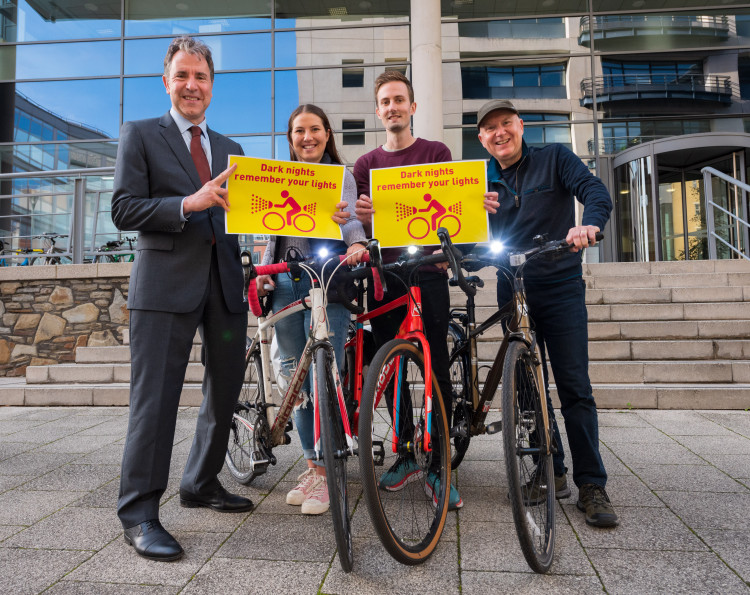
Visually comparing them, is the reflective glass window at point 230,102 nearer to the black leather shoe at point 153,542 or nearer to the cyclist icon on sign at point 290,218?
the cyclist icon on sign at point 290,218

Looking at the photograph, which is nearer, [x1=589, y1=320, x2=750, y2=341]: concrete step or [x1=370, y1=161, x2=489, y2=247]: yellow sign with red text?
[x1=370, y1=161, x2=489, y2=247]: yellow sign with red text

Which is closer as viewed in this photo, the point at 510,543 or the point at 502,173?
the point at 510,543

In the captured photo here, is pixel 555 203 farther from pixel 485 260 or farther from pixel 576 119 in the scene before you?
pixel 576 119

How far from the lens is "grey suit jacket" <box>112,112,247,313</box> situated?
255 cm

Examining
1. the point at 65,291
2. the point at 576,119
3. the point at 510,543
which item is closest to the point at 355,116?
the point at 576,119

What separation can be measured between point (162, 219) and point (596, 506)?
2369 mm

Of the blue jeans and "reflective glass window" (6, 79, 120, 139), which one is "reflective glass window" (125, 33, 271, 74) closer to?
"reflective glass window" (6, 79, 120, 139)

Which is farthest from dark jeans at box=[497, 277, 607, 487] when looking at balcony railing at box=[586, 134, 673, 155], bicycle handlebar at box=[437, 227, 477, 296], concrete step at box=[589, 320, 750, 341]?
balcony railing at box=[586, 134, 673, 155]

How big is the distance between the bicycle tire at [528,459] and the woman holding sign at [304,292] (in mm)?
926

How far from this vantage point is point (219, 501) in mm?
2953

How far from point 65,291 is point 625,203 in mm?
10917

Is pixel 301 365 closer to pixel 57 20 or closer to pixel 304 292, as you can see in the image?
pixel 304 292

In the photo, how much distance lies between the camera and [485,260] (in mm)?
2746

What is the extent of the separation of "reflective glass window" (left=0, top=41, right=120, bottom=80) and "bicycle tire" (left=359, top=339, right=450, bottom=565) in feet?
47.4
